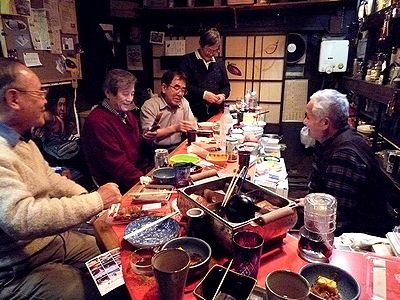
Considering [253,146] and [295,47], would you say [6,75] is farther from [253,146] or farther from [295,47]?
[295,47]

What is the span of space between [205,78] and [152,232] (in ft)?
10.9

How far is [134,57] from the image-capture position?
214 inches

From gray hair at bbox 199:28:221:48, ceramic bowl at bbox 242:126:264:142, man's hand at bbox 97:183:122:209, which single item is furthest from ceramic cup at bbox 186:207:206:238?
gray hair at bbox 199:28:221:48

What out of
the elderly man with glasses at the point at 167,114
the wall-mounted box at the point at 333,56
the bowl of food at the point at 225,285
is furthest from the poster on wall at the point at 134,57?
the bowl of food at the point at 225,285

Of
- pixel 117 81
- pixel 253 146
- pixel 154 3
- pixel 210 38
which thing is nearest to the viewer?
pixel 117 81

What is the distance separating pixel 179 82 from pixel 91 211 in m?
1.92

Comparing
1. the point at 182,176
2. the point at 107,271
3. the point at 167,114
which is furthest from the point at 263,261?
the point at 167,114

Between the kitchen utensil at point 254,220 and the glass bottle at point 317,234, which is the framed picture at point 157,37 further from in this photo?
the glass bottle at point 317,234

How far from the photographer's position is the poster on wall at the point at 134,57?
539 cm

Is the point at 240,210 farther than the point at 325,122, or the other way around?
the point at 325,122

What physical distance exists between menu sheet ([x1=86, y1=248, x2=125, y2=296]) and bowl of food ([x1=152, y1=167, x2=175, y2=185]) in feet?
1.96

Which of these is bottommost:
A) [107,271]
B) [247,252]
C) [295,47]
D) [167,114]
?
[107,271]

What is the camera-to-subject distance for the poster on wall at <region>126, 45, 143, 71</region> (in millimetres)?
5395

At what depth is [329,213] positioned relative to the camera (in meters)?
1.23
